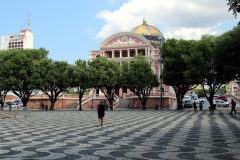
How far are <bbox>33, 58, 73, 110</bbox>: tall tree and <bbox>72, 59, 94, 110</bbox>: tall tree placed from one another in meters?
0.99

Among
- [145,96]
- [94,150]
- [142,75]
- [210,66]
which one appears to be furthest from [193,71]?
[94,150]

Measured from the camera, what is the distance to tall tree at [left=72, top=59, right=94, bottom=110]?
4400 centimetres

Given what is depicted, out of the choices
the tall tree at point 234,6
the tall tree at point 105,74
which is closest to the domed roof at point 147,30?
the tall tree at point 105,74

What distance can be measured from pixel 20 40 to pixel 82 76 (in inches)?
5027

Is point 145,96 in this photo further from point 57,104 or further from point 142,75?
point 57,104

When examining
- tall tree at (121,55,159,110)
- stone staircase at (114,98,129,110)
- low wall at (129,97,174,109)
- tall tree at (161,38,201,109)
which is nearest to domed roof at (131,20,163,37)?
stone staircase at (114,98,129,110)

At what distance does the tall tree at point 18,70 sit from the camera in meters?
43.6

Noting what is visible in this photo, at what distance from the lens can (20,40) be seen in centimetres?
16075

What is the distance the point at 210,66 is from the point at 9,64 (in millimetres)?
28187

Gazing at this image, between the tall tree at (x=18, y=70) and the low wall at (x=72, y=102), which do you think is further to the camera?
the low wall at (x=72, y=102)

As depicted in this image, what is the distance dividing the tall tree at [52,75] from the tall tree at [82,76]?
38.9 inches

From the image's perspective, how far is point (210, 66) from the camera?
119 feet

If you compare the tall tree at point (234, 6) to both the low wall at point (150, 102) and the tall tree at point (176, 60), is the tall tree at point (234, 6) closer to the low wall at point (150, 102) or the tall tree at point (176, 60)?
the tall tree at point (176, 60)

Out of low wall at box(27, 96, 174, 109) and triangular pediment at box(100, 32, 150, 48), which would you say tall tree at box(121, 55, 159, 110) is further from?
triangular pediment at box(100, 32, 150, 48)
